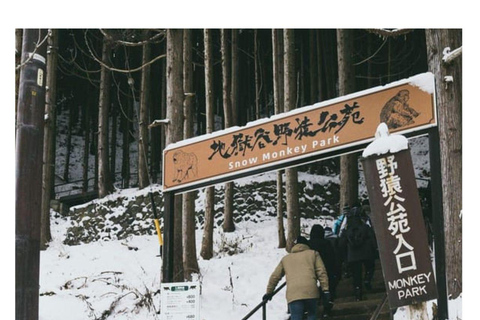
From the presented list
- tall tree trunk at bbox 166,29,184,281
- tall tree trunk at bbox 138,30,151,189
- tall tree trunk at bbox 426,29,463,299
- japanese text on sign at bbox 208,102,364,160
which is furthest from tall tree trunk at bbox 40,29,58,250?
tall tree trunk at bbox 426,29,463,299

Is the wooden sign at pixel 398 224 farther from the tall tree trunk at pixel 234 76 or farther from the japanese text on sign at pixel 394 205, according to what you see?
the tall tree trunk at pixel 234 76

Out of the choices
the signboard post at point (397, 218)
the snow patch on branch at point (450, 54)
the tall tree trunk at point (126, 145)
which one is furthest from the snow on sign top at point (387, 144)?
the tall tree trunk at point (126, 145)

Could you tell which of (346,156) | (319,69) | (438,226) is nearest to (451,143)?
(438,226)

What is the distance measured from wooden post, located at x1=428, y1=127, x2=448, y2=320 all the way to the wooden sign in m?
0.71

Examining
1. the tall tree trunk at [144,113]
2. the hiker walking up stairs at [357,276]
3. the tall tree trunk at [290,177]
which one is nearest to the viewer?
the hiker walking up stairs at [357,276]

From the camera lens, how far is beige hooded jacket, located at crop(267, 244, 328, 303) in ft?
21.6

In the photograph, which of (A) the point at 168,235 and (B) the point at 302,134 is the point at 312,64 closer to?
(A) the point at 168,235

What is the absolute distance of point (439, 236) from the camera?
597 cm

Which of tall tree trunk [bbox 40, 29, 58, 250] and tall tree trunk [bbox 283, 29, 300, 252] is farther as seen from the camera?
tall tree trunk [bbox 40, 29, 58, 250]

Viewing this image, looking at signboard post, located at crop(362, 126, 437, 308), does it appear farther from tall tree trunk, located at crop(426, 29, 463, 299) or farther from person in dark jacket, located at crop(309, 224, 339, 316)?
person in dark jacket, located at crop(309, 224, 339, 316)

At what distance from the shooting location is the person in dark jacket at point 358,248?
7.54m

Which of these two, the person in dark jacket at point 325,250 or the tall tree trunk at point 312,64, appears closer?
the person in dark jacket at point 325,250

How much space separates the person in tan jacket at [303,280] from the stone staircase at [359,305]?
2.40 feet

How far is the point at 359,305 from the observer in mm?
7301
